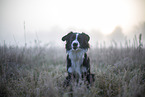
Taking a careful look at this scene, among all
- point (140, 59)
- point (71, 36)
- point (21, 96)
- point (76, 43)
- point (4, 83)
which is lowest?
point (21, 96)

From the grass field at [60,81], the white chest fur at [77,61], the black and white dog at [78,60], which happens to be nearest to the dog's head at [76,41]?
the black and white dog at [78,60]

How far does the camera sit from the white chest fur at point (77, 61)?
280 centimetres

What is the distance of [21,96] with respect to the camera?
236cm

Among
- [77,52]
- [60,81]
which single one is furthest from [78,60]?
[60,81]

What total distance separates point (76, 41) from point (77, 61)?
55 centimetres

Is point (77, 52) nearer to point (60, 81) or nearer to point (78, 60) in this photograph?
point (78, 60)

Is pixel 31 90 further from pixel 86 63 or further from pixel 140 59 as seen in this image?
pixel 140 59

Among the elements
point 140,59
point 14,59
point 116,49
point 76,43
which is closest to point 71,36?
point 76,43

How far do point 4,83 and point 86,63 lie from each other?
228cm

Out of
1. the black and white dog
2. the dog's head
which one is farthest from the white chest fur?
the dog's head

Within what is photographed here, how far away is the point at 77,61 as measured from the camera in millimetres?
2828

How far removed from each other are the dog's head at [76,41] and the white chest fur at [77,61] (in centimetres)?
14

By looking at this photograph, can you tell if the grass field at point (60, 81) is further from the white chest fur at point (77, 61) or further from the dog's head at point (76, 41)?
the dog's head at point (76, 41)

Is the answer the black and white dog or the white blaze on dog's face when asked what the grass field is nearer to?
the black and white dog
